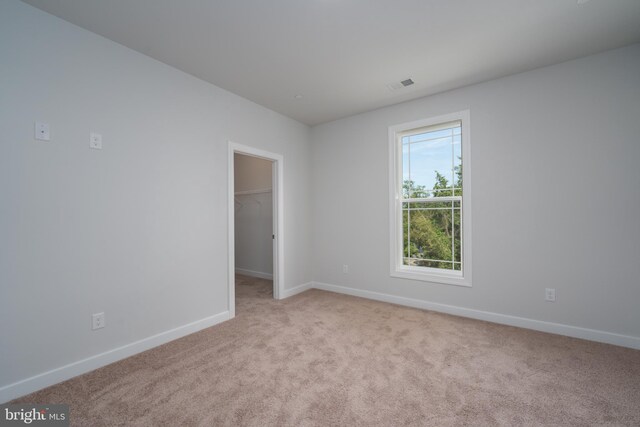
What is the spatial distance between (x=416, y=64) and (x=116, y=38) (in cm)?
271

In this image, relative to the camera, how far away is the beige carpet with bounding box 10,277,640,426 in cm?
164

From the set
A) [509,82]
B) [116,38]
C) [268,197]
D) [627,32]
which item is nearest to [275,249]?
[268,197]

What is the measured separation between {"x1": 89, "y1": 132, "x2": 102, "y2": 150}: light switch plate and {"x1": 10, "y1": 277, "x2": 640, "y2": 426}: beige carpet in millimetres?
1774

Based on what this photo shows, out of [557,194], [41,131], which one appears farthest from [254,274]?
[557,194]

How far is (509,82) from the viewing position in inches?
117

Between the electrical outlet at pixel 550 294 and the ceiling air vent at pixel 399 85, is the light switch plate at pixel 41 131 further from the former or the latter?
the electrical outlet at pixel 550 294

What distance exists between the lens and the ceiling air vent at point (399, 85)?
3.10 metres

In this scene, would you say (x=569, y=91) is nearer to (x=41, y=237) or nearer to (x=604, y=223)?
(x=604, y=223)

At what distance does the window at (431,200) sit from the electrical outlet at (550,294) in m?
0.69

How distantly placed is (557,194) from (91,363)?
4.40 m

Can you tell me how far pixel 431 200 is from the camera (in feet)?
11.6

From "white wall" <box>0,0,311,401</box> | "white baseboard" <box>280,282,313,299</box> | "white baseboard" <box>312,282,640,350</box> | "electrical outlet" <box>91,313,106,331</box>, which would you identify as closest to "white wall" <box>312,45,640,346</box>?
"white baseboard" <box>312,282,640,350</box>

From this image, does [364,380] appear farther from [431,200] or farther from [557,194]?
[557,194]

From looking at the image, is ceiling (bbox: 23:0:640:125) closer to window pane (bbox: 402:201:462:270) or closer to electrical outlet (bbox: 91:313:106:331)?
→ window pane (bbox: 402:201:462:270)
